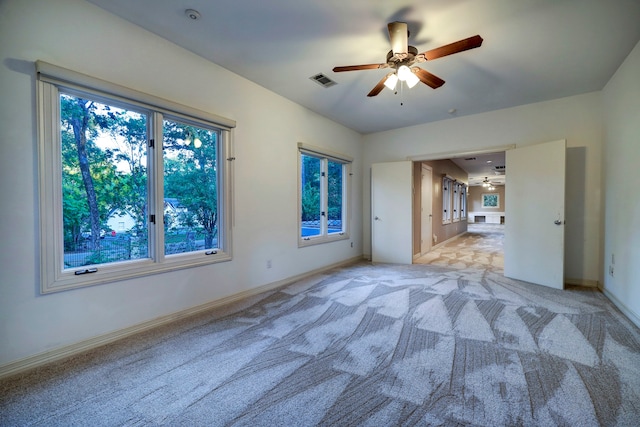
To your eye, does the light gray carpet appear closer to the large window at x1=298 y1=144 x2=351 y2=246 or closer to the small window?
the large window at x1=298 y1=144 x2=351 y2=246

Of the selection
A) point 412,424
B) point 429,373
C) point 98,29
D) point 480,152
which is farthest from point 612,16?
point 98,29

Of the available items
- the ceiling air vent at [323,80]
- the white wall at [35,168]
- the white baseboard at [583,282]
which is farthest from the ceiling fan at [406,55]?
the white baseboard at [583,282]

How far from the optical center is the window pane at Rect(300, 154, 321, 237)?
4516mm

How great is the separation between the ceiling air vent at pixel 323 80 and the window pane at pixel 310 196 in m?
1.20

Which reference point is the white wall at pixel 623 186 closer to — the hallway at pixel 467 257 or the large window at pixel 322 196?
the hallway at pixel 467 257

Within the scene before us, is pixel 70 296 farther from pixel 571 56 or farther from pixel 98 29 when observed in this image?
pixel 571 56

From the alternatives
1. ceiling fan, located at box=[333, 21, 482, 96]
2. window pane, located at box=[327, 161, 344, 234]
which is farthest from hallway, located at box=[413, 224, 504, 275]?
ceiling fan, located at box=[333, 21, 482, 96]

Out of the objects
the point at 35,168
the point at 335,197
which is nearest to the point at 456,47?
the point at 35,168

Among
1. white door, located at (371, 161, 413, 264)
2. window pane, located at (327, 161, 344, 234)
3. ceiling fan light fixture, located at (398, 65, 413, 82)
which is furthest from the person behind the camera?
white door, located at (371, 161, 413, 264)

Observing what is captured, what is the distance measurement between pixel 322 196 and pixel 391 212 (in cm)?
153

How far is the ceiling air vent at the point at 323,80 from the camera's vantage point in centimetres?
333

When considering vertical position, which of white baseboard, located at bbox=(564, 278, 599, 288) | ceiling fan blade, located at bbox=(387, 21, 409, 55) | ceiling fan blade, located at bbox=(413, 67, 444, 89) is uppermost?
ceiling fan blade, located at bbox=(387, 21, 409, 55)

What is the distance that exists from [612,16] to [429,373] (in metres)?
3.28

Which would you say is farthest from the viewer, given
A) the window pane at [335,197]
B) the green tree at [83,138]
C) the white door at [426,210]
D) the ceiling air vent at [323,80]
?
the white door at [426,210]
